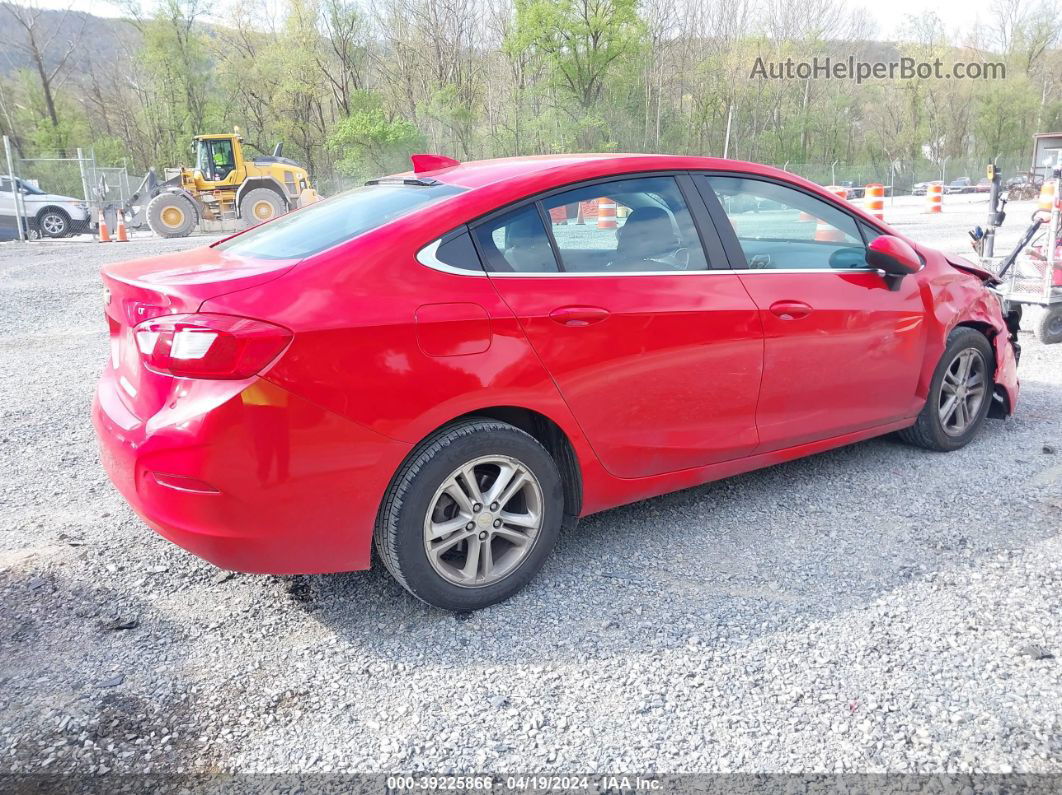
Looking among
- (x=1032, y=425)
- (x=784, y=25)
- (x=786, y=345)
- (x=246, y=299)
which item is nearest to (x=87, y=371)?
(x=246, y=299)

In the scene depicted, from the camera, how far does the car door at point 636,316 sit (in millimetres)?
2977

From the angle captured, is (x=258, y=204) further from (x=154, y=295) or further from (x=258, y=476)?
(x=258, y=476)

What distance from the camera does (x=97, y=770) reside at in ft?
7.19

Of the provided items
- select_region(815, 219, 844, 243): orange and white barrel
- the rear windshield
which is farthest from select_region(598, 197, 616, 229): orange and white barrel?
select_region(815, 219, 844, 243): orange and white barrel

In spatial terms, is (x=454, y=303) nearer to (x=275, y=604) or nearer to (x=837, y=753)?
(x=275, y=604)

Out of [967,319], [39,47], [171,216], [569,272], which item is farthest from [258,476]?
[39,47]

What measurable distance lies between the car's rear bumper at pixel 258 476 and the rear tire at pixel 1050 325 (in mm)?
6819

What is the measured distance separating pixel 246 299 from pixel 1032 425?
4.70m

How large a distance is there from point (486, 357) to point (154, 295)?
1091mm

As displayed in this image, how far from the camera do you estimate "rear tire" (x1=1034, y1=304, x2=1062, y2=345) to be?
23.9 feet

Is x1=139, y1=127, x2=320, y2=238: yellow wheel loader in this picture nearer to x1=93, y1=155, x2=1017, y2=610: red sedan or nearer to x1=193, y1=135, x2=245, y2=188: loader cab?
x1=193, y1=135, x2=245, y2=188: loader cab

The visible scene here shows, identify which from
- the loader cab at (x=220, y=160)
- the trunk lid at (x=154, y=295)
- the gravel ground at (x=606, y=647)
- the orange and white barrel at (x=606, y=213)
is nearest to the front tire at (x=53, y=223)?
the loader cab at (x=220, y=160)

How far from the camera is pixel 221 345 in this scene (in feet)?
8.05

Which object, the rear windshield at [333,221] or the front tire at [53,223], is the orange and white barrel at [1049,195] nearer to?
the rear windshield at [333,221]
